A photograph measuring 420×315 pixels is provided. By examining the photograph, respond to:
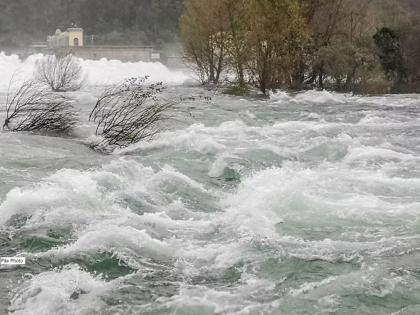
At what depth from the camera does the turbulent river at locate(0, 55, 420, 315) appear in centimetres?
575

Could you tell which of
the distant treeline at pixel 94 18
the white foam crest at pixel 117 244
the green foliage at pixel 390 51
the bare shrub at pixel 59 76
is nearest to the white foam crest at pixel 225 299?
the white foam crest at pixel 117 244

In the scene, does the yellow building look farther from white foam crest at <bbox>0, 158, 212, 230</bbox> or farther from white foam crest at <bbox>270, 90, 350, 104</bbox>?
white foam crest at <bbox>0, 158, 212, 230</bbox>

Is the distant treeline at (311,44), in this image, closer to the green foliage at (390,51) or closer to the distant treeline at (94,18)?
the green foliage at (390,51)

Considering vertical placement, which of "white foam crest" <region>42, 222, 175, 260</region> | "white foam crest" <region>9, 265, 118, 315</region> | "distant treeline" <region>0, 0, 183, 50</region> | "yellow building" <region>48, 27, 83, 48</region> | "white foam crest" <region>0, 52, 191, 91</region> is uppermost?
"distant treeline" <region>0, 0, 183, 50</region>

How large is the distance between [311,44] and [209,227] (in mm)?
22841

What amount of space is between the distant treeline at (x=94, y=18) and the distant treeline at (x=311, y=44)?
75138 mm

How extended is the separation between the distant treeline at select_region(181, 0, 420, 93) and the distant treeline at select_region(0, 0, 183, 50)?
2958 inches

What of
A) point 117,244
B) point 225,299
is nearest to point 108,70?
point 117,244

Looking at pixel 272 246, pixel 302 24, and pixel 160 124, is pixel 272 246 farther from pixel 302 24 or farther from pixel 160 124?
pixel 302 24

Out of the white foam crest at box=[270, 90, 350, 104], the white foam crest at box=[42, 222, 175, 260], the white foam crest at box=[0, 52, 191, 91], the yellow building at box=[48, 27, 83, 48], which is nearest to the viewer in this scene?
the white foam crest at box=[42, 222, 175, 260]

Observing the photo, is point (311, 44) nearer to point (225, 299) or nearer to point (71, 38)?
point (225, 299)

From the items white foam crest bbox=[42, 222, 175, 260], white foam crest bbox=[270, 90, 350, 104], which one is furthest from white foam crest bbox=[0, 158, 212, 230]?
white foam crest bbox=[270, 90, 350, 104]

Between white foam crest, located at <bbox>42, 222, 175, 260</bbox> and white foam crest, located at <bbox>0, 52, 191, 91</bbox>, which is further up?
white foam crest, located at <bbox>42, 222, 175, 260</bbox>

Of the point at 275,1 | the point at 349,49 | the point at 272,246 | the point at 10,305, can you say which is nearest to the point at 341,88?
the point at 349,49
